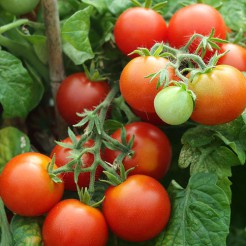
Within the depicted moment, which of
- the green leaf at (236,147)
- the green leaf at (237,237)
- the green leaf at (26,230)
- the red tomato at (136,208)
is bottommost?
A: the green leaf at (237,237)

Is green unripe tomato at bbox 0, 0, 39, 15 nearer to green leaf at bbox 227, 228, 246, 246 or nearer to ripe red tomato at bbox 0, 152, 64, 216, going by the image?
ripe red tomato at bbox 0, 152, 64, 216

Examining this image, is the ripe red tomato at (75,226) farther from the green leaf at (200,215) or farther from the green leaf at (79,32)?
the green leaf at (79,32)

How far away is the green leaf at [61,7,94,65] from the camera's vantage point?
0.92m

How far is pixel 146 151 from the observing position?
2.74ft

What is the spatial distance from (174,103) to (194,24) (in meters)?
0.23

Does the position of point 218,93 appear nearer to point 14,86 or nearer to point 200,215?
point 200,215

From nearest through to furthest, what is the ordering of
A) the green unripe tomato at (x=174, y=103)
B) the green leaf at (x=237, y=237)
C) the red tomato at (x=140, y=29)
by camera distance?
the green unripe tomato at (x=174, y=103) → the red tomato at (x=140, y=29) → the green leaf at (x=237, y=237)

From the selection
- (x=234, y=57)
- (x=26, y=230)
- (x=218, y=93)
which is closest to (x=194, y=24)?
(x=234, y=57)

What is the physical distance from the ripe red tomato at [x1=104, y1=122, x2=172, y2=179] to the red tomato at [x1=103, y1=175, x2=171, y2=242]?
3cm

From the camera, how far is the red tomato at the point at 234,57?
0.87m

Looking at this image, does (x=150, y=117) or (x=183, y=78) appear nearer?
(x=183, y=78)

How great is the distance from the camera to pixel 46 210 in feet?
2.70

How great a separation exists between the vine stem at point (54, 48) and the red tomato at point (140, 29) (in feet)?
0.46

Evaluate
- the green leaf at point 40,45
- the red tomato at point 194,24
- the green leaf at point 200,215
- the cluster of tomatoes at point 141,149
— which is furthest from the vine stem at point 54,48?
the green leaf at point 200,215
